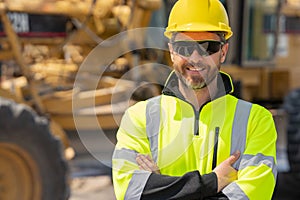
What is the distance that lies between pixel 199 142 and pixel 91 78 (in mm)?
4238

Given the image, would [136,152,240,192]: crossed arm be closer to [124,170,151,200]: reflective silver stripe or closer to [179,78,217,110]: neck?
[124,170,151,200]: reflective silver stripe

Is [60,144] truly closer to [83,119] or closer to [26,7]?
[83,119]

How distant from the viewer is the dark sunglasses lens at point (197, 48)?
188 cm

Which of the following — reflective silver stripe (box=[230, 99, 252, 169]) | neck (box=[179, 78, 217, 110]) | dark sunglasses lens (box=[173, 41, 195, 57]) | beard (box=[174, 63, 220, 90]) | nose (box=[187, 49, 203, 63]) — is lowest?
reflective silver stripe (box=[230, 99, 252, 169])

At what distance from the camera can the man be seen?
6.06ft

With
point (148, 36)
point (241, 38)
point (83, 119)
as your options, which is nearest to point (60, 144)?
point (83, 119)

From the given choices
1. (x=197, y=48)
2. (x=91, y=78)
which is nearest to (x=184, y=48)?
(x=197, y=48)

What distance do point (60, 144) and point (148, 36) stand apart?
1.09m

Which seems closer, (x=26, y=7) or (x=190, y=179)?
(x=190, y=179)

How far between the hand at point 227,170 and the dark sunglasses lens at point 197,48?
341mm

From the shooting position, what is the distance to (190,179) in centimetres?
184

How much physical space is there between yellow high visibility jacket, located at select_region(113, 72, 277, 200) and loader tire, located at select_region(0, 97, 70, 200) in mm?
2493

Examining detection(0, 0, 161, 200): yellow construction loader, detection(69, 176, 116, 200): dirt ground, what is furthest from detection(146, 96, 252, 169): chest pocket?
detection(69, 176, 116, 200): dirt ground

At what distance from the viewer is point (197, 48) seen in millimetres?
1878
